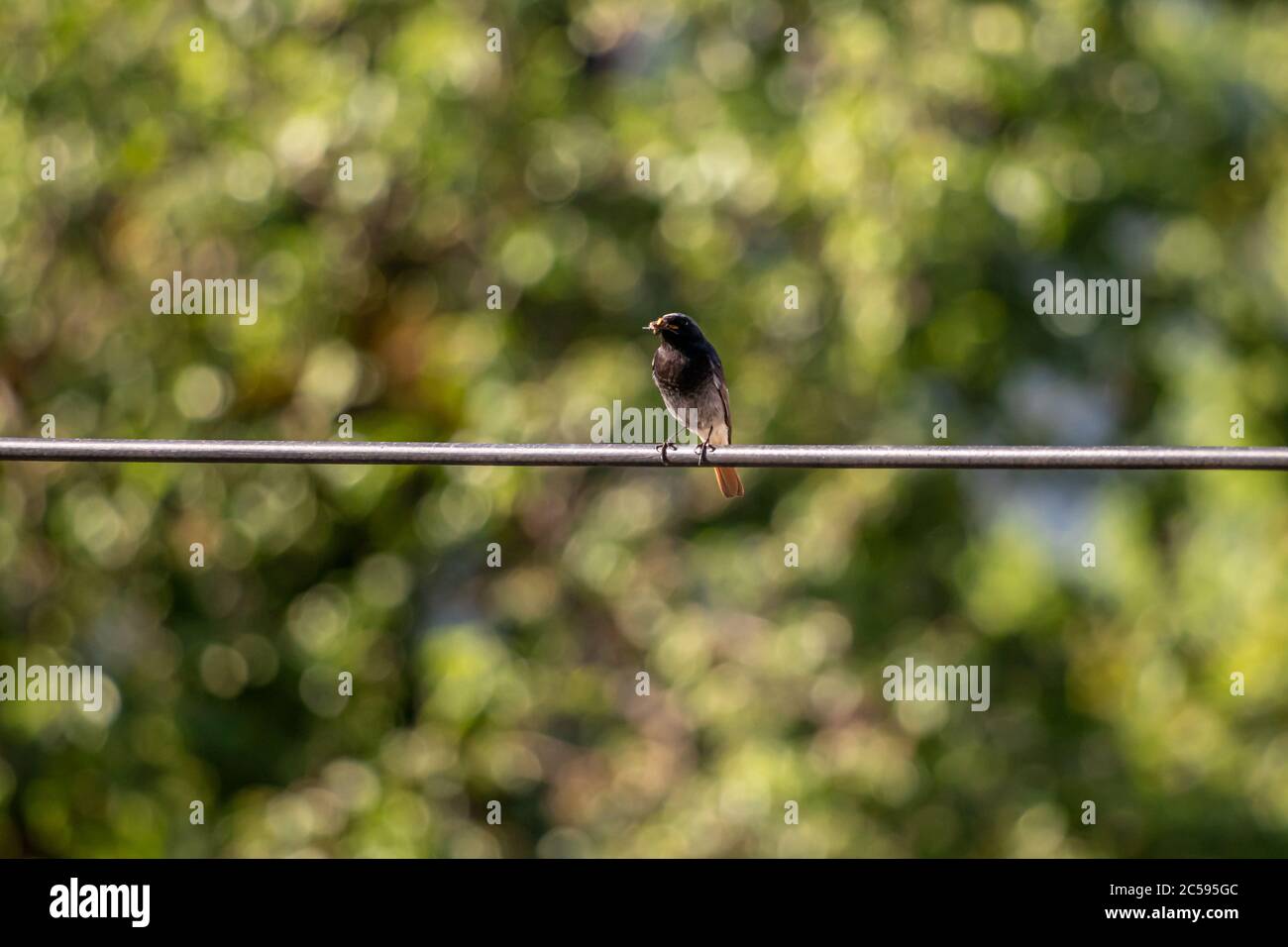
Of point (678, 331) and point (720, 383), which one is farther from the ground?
point (678, 331)

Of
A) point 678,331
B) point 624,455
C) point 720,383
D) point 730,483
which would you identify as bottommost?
point 624,455

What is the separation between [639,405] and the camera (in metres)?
7.43

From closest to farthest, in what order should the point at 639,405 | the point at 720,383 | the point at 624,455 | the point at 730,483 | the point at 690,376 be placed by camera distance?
the point at 624,455
the point at 690,376
the point at 720,383
the point at 730,483
the point at 639,405

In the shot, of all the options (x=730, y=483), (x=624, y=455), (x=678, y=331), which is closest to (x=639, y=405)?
(x=730, y=483)

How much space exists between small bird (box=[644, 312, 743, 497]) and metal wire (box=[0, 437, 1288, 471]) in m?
3.19

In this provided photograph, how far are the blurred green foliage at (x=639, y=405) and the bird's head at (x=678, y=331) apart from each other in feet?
2.18

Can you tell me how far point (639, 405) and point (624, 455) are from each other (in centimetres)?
402

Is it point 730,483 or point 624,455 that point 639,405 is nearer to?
point 730,483

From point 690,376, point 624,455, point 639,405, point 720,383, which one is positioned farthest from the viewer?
point 639,405

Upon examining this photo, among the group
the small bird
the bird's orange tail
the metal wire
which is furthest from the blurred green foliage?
the metal wire

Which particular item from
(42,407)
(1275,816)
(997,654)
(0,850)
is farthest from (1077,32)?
(0,850)

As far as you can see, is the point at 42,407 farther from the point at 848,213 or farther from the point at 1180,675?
the point at 1180,675

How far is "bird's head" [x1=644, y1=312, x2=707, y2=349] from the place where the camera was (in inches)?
267

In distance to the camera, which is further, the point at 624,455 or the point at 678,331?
the point at 678,331
